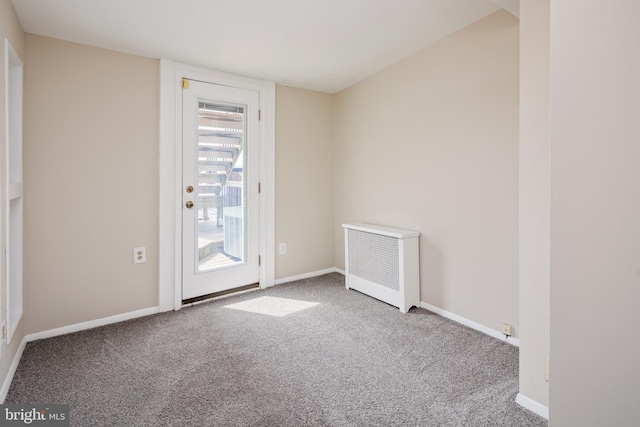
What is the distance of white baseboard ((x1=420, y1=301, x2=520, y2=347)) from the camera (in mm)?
2213

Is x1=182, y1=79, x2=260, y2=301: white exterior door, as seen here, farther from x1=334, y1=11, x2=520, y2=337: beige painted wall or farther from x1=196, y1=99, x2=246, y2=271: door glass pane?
x1=334, y1=11, x2=520, y2=337: beige painted wall

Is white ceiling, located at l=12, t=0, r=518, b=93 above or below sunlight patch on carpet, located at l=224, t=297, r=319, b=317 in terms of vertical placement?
above

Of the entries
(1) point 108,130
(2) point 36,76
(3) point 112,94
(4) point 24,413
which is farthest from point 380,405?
(2) point 36,76

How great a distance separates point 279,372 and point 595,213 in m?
1.75

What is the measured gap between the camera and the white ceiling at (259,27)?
6.67 feet

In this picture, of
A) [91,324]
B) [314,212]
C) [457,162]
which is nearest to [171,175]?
[91,324]

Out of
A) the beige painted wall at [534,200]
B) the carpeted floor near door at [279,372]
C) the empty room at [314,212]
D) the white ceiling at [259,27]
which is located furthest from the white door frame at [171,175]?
the beige painted wall at [534,200]

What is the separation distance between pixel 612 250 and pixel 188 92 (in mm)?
3126

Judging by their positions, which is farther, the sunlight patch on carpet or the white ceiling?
the sunlight patch on carpet

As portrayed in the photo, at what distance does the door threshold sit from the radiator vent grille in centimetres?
107

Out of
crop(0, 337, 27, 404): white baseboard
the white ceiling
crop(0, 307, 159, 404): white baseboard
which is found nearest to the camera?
crop(0, 337, 27, 404): white baseboard

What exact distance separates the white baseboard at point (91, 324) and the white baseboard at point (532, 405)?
273 cm

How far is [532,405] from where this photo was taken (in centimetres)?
157

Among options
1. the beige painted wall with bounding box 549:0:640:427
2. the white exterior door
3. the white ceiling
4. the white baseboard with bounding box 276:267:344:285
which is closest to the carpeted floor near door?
the white exterior door
